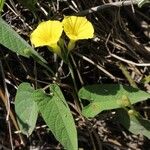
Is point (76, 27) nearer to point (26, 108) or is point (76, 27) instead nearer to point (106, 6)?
point (106, 6)

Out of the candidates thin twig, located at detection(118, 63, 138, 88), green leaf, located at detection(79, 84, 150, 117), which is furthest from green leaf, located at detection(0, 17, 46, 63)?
thin twig, located at detection(118, 63, 138, 88)

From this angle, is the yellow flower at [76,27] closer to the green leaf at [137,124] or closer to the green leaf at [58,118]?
the green leaf at [58,118]

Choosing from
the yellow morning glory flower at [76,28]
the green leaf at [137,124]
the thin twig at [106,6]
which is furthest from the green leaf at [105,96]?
the thin twig at [106,6]

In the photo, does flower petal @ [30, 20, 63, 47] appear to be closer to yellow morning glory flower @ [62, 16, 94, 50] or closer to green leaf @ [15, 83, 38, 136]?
yellow morning glory flower @ [62, 16, 94, 50]

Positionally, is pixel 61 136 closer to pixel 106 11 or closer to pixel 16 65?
pixel 16 65

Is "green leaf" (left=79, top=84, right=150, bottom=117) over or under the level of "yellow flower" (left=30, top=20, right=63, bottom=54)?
under
